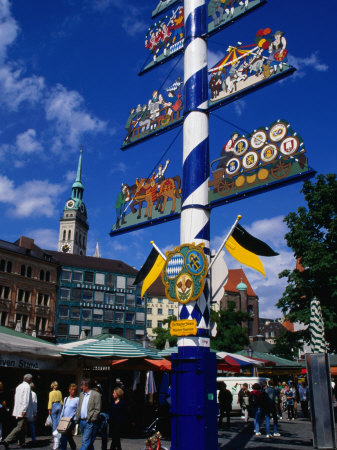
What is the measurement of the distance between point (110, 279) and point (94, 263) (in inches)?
167

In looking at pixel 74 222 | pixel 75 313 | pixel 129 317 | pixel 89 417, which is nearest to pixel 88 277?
pixel 75 313

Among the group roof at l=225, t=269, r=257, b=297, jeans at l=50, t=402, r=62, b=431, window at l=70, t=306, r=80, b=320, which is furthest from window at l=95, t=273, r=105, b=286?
jeans at l=50, t=402, r=62, b=431

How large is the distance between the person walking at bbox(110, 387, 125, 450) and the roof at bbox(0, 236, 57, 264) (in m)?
42.4

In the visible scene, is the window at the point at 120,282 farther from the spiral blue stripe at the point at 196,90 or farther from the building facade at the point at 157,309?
the spiral blue stripe at the point at 196,90

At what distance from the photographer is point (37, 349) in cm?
1350

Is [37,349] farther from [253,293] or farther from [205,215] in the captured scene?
[253,293]

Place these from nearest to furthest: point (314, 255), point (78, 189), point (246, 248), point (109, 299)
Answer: point (246, 248) < point (314, 255) < point (109, 299) < point (78, 189)

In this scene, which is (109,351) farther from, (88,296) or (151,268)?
(88,296)

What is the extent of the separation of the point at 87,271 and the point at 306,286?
142 feet

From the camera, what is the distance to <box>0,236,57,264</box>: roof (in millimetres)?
51031

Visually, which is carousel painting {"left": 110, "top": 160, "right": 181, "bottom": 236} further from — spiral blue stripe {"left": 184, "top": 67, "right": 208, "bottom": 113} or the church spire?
the church spire

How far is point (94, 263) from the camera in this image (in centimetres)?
6662

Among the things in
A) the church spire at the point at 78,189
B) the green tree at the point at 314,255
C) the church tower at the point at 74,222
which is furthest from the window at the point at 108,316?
the church spire at the point at 78,189

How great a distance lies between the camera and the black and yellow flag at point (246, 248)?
9867 millimetres
